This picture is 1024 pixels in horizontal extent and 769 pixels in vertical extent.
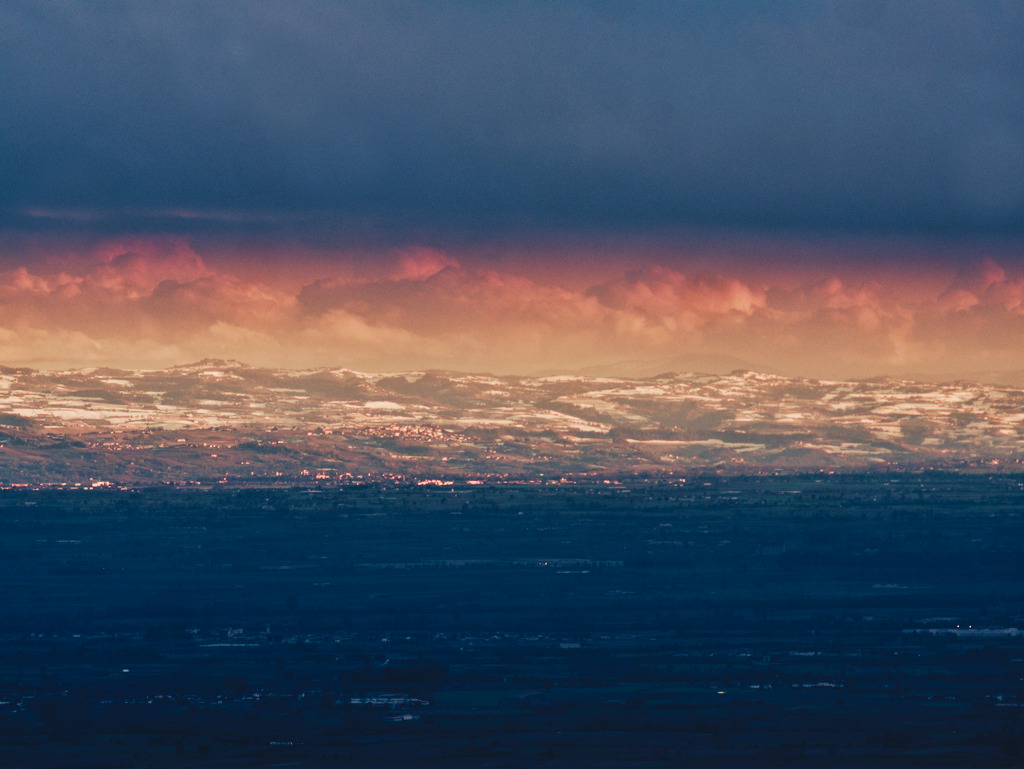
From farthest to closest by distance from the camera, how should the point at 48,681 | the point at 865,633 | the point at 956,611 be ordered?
the point at 956,611 → the point at 865,633 → the point at 48,681

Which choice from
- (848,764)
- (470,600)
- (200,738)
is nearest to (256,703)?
(200,738)

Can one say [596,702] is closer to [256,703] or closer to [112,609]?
[256,703]

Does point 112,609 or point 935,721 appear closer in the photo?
point 935,721

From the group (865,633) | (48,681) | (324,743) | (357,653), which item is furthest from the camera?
(865,633)

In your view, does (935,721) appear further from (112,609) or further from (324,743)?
(112,609)

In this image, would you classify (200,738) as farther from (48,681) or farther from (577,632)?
(577,632)

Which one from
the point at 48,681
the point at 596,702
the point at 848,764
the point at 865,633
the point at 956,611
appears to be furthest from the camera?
the point at 956,611

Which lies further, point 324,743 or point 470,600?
point 470,600

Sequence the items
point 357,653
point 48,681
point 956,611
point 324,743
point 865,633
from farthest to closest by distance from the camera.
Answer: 1. point 956,611
2. point 865,633
3. point 357,653
4. point 48,681
5. point 324,743

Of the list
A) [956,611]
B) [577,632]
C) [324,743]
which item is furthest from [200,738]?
[956,611]
